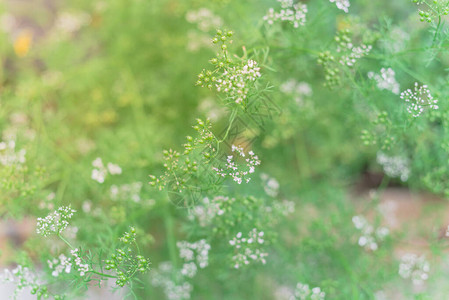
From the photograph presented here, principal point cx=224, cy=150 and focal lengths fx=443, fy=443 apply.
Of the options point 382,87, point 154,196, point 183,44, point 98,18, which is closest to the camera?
point 382,87

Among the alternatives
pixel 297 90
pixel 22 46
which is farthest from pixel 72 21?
Result: pixel 297 90

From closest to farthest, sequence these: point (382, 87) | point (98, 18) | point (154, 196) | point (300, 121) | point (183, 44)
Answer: point (382, 87) → point (154, 196) → point (300, 121) → point (183, 44) → point (98, 18)

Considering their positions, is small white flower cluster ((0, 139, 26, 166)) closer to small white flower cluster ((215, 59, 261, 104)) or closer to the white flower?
the white flower

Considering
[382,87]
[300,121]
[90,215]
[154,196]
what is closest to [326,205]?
[300,121]

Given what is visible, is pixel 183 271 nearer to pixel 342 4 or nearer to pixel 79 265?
pixel 79 265

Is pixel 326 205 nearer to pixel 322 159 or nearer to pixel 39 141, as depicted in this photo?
pixel 322 159

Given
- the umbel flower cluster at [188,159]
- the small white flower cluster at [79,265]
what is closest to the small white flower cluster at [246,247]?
the umbel flower cluster at [188,159]

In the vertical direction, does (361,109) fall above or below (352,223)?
above
